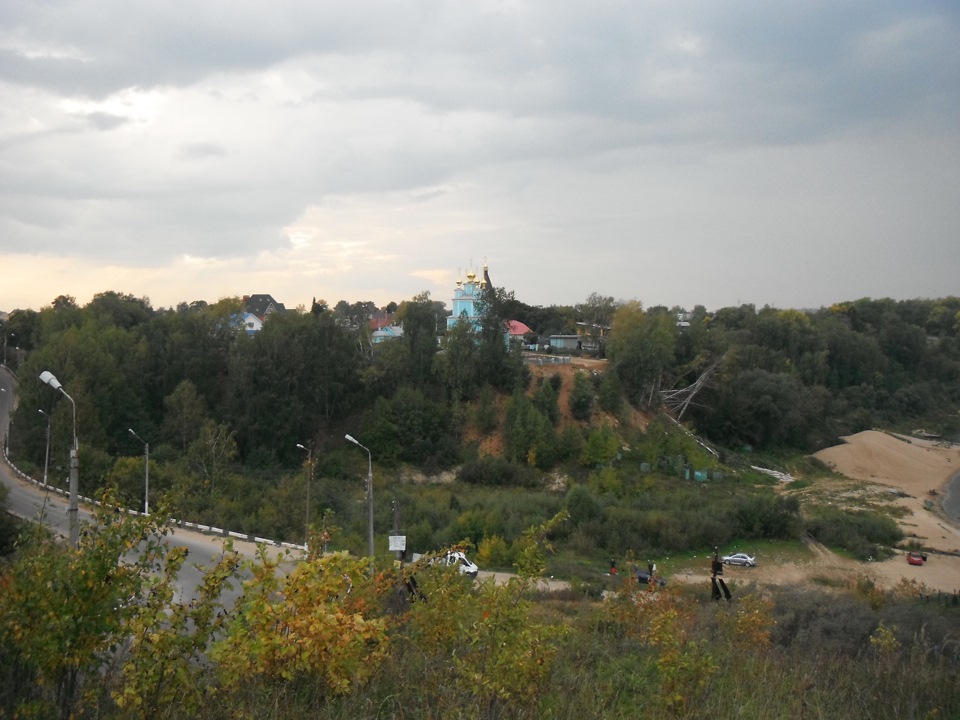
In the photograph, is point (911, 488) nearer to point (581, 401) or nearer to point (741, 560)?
point (581, 401)

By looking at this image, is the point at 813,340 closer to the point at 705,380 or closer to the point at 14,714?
the point at 705,380

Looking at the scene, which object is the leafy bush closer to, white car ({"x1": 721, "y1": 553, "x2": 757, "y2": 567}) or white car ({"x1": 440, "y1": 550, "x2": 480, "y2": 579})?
white car ({"x1": 721, "y1": 553, "x2": 757, "y2": 567})

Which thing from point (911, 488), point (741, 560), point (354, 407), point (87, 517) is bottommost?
point (911, 488)

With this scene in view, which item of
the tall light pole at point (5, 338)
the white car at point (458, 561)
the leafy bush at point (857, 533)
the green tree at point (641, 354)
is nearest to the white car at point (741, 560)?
the leafy bush at point (857, 533)

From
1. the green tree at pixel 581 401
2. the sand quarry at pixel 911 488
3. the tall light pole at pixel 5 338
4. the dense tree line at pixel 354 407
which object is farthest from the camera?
the tall light pole at pixel 5 338

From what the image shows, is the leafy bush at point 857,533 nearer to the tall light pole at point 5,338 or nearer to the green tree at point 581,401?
the green tree at point 581,401

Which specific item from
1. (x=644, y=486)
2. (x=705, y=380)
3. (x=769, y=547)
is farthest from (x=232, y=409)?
(x=705, y=380)

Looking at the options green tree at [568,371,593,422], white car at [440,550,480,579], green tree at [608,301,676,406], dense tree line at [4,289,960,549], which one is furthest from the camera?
green tree at [608,301,676,406]

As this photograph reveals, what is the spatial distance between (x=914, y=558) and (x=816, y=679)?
20.3m

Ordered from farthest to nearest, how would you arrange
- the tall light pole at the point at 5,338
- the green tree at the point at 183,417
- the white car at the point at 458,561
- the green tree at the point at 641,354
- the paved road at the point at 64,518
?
the tall light pole at the point at 5,338 → the green tree at the point at 641,354 → the green tree at the point at 183,417 → the paved road at the point at 64,518 → the white car at the point at 458,561

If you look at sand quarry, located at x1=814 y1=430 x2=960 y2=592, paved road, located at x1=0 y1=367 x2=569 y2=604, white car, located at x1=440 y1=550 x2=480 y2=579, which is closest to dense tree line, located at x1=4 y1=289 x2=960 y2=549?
paved road, located at x1=0 y1=367 x2=569 y2=604

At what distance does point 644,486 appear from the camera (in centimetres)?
2886

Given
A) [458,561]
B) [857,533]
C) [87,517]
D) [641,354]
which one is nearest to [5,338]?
[641,354]

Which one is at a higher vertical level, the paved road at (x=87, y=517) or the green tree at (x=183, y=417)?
the green tree at (x=183, y=417)
